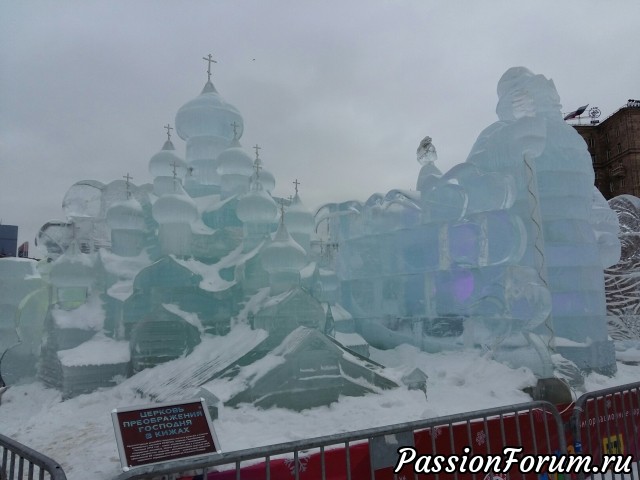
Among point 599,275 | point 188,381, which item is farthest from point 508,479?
point 599,275

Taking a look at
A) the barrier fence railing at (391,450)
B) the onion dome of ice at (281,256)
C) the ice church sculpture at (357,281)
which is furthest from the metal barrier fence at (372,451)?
the onion dome of ice at (281,256)

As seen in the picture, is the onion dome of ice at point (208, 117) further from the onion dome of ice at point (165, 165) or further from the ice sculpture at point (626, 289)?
the ice sculpture at point (626, 289)

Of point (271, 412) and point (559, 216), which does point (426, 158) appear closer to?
point (559, 216)

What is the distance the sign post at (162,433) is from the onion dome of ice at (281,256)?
20.9 feet

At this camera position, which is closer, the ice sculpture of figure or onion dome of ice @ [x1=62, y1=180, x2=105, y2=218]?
the ice sculpture of figure

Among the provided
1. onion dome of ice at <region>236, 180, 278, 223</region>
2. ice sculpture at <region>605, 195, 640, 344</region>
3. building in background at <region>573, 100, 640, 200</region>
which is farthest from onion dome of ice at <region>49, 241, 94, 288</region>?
building in background at <region>573, 100, 640, 200</region>

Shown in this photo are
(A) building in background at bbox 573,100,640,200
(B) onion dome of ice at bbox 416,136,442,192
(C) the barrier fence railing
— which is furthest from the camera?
(A) building in background at bbox 573,100,640,200

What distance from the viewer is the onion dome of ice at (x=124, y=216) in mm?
14188

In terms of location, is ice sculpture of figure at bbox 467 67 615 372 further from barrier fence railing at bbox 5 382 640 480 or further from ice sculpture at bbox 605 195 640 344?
ice sculpture at bbox 605 195 640 344

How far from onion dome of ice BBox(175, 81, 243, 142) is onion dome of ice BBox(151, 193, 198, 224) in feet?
14.1

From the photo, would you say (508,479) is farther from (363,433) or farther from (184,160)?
(184,160)

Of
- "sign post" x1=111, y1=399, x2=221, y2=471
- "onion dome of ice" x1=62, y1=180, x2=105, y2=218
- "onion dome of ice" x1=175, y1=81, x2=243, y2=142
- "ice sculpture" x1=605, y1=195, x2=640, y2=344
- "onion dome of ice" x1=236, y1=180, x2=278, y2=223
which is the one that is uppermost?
"onion dome of ice" x1=175, y1=81, x2=243, y2=142

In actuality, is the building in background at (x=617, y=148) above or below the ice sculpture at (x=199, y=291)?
above

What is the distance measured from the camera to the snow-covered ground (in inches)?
305
